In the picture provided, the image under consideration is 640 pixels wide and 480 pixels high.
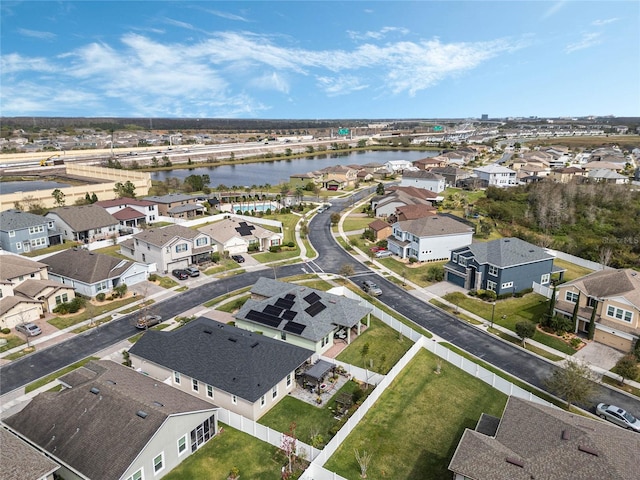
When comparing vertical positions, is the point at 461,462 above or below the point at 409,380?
above

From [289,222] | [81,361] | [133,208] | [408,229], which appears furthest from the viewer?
[289,222]

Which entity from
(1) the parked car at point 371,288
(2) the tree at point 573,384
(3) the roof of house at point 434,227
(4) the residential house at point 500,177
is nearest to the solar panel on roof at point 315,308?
(1) the parked car at point 371,288

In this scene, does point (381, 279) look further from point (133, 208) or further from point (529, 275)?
point (133, 208)

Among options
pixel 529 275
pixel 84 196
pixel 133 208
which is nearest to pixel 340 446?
pixel 529 275

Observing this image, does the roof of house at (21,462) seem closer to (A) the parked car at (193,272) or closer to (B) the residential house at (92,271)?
(B) the residential house at (92,271)

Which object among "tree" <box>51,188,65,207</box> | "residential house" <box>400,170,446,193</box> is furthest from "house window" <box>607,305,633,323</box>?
"tree" <box>51,188,65,207</box>

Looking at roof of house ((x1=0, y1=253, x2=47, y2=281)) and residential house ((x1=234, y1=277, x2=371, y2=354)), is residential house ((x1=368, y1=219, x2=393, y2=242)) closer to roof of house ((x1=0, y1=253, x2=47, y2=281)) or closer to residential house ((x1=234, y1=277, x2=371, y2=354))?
residential house ((x1=234, y1=277, x2=371, y2=354))
